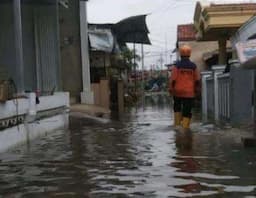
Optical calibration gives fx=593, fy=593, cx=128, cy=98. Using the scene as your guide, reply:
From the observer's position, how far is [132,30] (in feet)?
102

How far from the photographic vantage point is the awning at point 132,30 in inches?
1204

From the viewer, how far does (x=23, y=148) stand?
10031 mm

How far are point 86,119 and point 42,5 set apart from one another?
11.1 feet

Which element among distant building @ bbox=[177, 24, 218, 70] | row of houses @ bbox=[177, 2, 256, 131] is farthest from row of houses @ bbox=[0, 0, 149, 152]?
distant building @ bbox=[177, 24, 218, 70]

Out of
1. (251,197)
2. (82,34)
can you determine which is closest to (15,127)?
(251,197)

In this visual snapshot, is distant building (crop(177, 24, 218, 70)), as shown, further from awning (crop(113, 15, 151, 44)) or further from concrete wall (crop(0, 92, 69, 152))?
concrete wall (crop(0, 92, 69, 152))

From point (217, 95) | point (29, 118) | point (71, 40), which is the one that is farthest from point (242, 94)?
point (71, 40)

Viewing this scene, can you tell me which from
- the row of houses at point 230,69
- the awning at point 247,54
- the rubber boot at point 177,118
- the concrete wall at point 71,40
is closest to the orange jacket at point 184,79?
the rubber boot at point 177,118

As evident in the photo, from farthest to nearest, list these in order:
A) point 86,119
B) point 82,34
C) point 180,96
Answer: point 82,34
point 86,119
point 180,96

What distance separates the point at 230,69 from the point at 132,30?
1715 cm

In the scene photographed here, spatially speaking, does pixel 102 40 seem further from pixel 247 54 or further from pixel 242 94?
pixel 247 54

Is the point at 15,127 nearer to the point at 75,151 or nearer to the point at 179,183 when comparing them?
the point at 75,151

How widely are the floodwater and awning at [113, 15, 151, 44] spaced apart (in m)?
19.2

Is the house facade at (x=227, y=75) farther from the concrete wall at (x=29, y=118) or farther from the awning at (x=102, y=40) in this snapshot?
the awning at (x=102, y=40)
